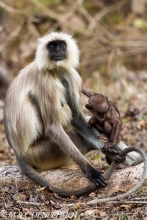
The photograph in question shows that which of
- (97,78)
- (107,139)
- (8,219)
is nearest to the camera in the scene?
(8,219)

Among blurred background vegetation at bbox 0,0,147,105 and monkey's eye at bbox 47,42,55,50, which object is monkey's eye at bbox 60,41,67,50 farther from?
blurred background vegetation at bbox 0,0,147,105

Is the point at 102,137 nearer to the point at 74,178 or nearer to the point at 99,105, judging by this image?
the point at 99,105

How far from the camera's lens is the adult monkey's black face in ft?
16.2

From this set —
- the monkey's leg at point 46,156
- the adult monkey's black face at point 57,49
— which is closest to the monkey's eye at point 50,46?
the adult monkey's black face at point 57,49

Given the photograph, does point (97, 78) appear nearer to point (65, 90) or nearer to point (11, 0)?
point (11, 0)

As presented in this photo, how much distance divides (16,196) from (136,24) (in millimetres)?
7854

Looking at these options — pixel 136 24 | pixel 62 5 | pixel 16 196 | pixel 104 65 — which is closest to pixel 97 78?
pixel 104 65

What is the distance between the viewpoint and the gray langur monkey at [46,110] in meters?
4.76

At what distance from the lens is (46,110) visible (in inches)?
188

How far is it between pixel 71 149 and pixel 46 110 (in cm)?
46

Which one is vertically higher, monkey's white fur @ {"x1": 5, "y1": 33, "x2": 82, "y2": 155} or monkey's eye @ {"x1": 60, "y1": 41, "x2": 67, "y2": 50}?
monkey's eye @ {"x1": 60, "y1": 41, "x2": 67, "y2": 50}

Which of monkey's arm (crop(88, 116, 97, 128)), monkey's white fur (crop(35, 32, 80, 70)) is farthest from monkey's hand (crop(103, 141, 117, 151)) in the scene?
monkey's white fur (crop(35, 32, 80, 70))

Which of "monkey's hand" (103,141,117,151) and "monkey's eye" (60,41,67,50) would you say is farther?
"monkey's eye" (60,41,67,50)

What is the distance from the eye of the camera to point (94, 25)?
36.3 feet
